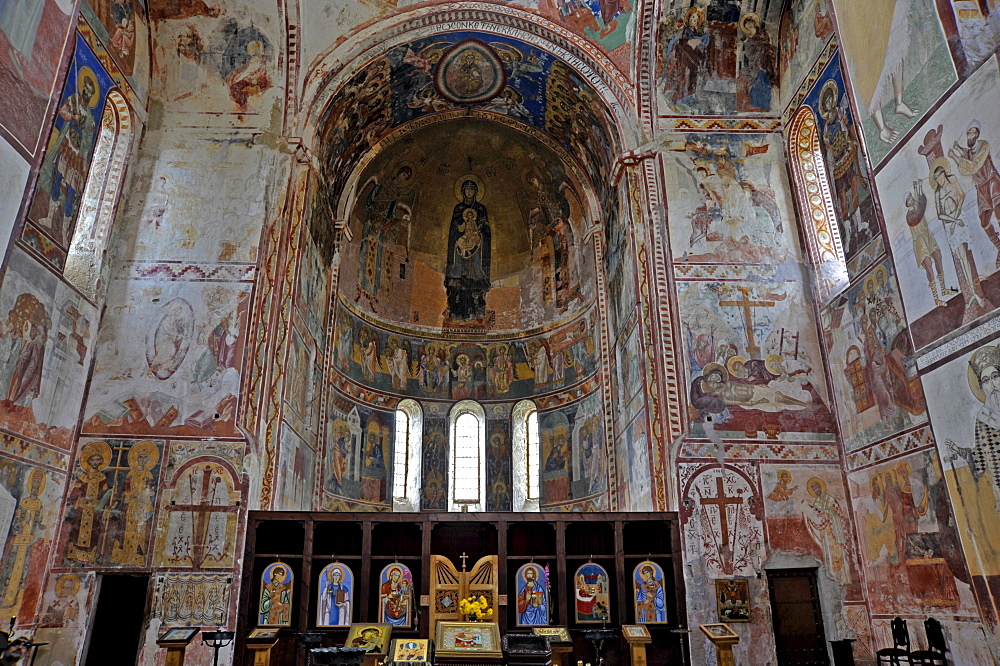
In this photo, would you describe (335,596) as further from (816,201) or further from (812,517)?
(816,201)

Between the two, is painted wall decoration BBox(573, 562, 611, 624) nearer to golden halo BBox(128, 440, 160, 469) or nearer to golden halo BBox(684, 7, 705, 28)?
golden halo BBox(128, 440, 160, 469)

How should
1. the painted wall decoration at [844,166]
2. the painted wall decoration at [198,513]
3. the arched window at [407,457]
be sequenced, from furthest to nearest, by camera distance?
the arched window at [407,457]
the painted wall decoration at [844,166]
the painted wall decoration at [198,513]

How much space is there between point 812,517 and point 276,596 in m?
9.69

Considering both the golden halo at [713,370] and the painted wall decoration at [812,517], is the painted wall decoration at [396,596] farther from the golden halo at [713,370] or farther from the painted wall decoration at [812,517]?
the golden halo at [713,370]

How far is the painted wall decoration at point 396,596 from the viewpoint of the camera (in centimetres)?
1323

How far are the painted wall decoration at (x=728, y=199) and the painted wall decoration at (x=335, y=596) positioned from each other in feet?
29.8

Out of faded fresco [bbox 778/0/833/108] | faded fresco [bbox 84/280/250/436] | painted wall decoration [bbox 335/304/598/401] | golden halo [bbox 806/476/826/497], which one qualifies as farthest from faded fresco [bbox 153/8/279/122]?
golden halo [bbox 806/476/826/497]

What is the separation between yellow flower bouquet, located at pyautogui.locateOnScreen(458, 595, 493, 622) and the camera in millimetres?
11891

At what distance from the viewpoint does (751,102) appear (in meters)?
17.2

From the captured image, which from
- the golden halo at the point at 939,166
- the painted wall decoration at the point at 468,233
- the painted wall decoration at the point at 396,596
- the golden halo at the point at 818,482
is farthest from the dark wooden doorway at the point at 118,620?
the golden halo at the point at 939,166

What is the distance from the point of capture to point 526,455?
2248cm

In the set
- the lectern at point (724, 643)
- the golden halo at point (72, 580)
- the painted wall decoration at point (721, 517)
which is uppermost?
the painted wall decoration at point (721, 517)

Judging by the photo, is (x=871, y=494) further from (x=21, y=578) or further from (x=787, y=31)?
(x=21, y=578)

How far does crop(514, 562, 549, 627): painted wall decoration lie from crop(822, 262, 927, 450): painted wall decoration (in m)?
6.14
